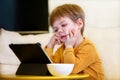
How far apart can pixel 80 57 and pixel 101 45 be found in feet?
1.62

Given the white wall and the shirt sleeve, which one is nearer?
the shirt sleeve

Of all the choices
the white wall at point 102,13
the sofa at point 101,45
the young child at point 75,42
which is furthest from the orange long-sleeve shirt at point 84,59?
the white wall at point 102,13

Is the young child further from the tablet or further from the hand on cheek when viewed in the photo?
the tablet

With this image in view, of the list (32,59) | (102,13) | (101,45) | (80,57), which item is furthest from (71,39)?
(102,13)

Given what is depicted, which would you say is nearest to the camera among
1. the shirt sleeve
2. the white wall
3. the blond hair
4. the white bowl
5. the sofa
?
the white bowl

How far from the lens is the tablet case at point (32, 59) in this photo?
1156mm

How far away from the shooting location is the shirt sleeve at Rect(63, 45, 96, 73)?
129 centimetres

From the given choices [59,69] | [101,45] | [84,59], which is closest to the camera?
[59,69]

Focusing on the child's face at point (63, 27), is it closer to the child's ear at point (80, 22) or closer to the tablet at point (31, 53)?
the child's ear at point (80, 22)

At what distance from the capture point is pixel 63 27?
138 centimetres

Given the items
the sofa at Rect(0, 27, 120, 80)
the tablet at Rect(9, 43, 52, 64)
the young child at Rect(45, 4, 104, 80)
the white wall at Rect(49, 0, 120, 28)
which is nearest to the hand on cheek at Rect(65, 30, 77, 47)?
the young child at Rect(45, 4, 104, 80)

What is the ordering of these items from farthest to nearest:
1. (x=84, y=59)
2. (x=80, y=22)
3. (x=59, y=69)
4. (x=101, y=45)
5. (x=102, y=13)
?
(x=102, y=13) < (x=101, y=45) < (x=80, y=22) < (x=84, y=59) < (x=59, y=69)

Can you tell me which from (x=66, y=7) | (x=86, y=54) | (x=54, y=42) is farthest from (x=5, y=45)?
(x=86, y=54)

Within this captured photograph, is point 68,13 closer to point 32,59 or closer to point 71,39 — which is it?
point 71,39
